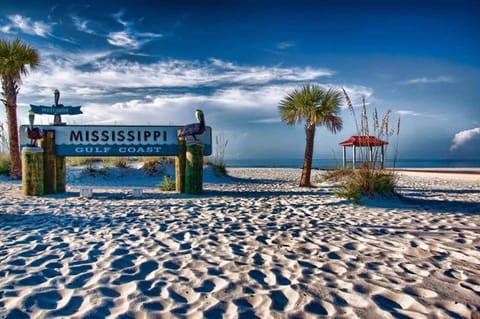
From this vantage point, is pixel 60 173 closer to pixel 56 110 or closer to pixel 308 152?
pixel 56 110

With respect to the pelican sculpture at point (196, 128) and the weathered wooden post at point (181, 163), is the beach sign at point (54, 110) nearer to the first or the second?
the weathered wooden post at point (181, 163)

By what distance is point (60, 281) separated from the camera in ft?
8.69

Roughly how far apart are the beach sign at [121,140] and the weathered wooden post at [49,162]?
0.85ft

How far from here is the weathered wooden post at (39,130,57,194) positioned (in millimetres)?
8211

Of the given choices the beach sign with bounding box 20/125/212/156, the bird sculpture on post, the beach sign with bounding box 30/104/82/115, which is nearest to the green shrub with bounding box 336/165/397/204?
the beach sign with bounding box 20/125/212/156

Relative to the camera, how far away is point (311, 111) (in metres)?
10.5

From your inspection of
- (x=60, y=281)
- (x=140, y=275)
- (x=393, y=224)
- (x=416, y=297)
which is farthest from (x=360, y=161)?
(x=60, y=281)

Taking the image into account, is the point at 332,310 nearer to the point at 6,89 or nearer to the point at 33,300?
the point at 33,300

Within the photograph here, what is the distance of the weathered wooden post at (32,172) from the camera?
304 inches

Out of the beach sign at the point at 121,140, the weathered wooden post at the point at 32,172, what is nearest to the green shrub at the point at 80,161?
the beach sign at the point at 121,140

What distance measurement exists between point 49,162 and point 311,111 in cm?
748

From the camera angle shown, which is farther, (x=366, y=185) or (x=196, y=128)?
(x=196, y=128)

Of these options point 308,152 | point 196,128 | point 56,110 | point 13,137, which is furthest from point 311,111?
point 13,137

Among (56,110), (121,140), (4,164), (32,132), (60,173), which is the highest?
(56,110)
